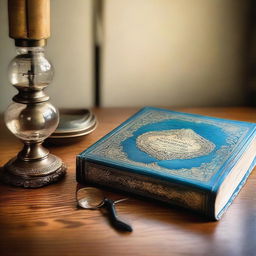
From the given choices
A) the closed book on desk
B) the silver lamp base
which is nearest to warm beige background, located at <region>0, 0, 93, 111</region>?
the closed book on desk

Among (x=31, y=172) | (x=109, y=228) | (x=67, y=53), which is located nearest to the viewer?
(x=109, y=228)

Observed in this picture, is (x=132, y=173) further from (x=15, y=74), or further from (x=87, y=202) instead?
(x=15, y=74)

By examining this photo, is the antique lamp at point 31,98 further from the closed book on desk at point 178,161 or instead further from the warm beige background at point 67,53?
the warm beige background at point 67,53

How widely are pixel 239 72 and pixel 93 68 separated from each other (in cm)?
37

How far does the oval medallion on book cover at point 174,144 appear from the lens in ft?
2.62

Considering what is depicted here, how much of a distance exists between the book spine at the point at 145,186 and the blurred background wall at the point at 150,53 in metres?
0.41

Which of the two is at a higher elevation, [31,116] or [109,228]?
[31,116]

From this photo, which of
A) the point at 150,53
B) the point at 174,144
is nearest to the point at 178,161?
the point at 174,144

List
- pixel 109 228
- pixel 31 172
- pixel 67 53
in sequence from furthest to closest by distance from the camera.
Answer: pixel 67 53 → pixel 31 172 → pixel 109 228

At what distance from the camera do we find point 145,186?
29.1 inches

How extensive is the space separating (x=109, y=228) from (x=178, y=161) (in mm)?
171

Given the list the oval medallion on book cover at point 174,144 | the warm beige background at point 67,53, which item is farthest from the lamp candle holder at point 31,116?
the warm beige background at point 67,53

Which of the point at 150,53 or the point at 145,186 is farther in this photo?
the point at 150,53

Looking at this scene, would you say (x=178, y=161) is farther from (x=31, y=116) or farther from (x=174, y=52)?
(x=174, y=52)
